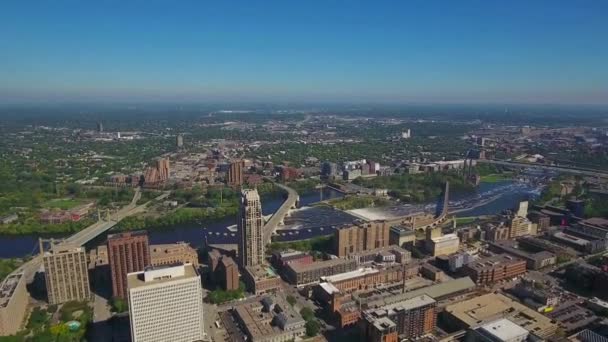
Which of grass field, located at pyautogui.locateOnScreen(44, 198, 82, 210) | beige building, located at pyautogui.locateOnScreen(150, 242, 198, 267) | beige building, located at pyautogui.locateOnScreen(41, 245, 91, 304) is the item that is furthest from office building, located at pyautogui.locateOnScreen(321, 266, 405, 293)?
grass field, located at pyautogui.locateOnScreen(44, 198, 82, 210)

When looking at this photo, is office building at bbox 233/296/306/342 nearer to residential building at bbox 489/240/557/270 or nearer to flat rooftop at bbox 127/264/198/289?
flat rooftop at bbox 127/264/198/289

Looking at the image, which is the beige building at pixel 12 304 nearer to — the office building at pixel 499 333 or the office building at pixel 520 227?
the office building at pixel 499 333

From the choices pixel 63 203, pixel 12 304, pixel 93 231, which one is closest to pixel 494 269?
pixel 12 304

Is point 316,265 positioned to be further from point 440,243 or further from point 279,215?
point 279,215

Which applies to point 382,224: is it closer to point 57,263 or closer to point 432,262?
point 432,262

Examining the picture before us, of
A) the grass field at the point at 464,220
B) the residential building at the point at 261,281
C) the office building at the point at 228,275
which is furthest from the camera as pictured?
the grass field at the point at 464,220

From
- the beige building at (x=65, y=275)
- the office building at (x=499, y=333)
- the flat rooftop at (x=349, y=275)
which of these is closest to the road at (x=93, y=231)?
the beige building at (x=65, y=275)
